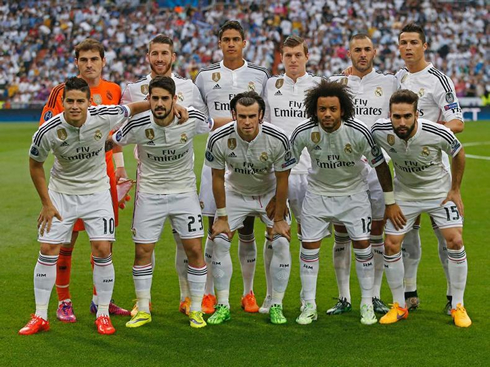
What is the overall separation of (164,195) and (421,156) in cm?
225

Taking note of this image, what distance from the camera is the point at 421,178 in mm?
6797

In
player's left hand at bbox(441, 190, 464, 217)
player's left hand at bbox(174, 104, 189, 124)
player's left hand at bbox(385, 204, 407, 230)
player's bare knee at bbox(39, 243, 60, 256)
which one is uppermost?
player's left hand at bbox(174, 104, 189, 124)

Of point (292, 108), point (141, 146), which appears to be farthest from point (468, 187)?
point (141, 146)

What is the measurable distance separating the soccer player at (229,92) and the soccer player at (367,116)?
786mm

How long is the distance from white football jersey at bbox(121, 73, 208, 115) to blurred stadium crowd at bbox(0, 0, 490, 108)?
24.2 metres

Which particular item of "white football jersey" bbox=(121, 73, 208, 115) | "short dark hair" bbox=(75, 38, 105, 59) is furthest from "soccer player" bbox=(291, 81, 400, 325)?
"short dark hair" bbox=(75, 38, 105, 59)

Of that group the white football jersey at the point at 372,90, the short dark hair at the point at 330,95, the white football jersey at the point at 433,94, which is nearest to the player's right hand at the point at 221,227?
the short dark hair at the point at 330,95

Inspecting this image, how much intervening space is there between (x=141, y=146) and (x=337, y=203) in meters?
1.80

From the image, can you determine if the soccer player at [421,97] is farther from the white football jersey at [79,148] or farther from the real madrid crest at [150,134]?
the white football jersey at [79,148]

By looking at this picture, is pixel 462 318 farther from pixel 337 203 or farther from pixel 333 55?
pixel 333 55

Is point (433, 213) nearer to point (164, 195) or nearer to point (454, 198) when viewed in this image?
point (454, 198)

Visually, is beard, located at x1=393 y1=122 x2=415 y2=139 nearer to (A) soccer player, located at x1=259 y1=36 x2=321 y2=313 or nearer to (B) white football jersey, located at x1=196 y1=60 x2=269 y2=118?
(A) soccer player, located at x1=259 y1=36 x2=321 y2=313

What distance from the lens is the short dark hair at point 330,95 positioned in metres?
6.56

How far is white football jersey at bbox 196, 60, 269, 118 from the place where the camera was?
7.62 m
